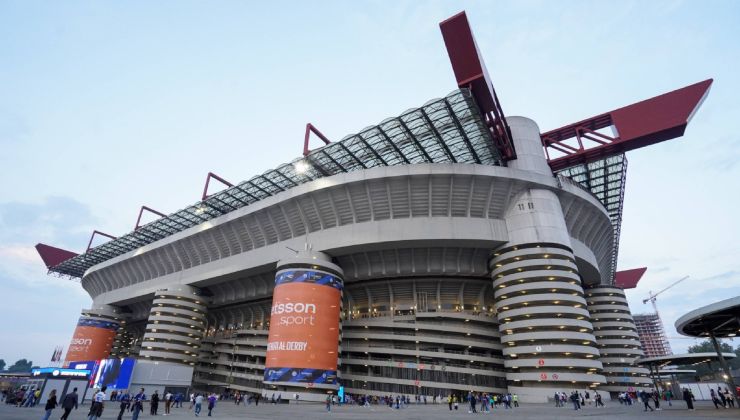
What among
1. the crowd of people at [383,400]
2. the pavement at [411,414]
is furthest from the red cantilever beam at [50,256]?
the pavement at [411,414]

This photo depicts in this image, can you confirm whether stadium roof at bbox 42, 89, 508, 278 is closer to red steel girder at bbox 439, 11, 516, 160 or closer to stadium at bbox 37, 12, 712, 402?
stadium at bbox 37, 12, 712, 402

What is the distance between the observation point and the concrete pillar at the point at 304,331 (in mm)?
43625

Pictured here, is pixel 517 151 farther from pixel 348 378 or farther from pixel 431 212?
pixel 348 378

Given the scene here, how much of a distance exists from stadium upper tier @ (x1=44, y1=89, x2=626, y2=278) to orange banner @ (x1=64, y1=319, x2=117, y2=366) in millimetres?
36889

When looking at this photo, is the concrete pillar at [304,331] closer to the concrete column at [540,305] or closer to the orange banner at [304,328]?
the orange banner at [304,328]

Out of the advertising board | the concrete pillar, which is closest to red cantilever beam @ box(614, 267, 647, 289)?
the concrete pillar

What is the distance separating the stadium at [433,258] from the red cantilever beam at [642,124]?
0.21m

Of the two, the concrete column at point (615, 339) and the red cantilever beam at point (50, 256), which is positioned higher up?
the red cantilever beam at point (50, 256)

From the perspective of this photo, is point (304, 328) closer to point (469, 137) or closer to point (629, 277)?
point (469, 137)

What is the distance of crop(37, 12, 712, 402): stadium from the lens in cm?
4334

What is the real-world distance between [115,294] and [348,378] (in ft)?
200

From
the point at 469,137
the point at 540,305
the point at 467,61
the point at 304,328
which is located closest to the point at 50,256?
the point at 304,328

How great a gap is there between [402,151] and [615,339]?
5024cm

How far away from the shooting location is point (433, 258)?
53.8 meters
